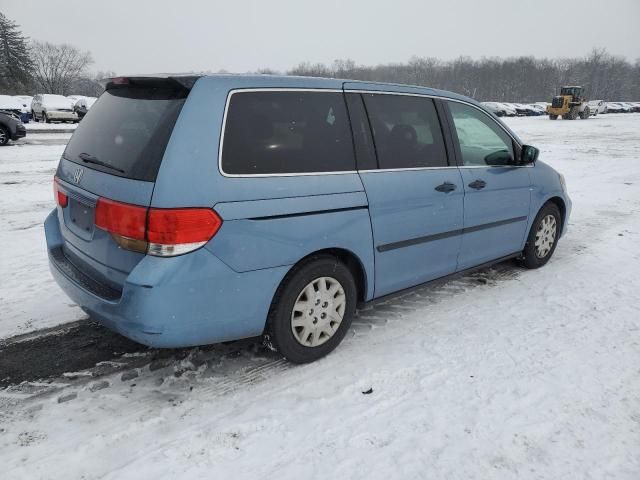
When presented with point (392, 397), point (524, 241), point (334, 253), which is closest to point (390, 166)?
point (334, 253)

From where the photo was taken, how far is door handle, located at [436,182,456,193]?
11.9 ft

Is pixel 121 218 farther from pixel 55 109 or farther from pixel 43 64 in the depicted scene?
pixel 43 64

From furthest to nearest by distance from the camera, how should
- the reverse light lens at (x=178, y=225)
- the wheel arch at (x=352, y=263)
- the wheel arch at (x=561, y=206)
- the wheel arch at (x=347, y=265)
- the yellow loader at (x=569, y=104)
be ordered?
the yellow loader at (x=569, y=104), the wheel arch at (x=561, y=206), the wheel arch at (x=352, y=263), the wheel arch at (x=347, y=265), the reverse light lens at (x=178, y=225)

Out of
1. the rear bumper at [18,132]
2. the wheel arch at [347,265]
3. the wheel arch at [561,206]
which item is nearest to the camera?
the wheel arch at [347,265]

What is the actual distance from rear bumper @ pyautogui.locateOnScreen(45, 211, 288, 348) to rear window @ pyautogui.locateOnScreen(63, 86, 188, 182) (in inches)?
20.4

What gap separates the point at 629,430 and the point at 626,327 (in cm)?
141

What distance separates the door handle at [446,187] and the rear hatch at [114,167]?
6.67 feet

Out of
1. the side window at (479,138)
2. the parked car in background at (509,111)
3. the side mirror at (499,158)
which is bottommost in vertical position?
the side mirror at (499,158)

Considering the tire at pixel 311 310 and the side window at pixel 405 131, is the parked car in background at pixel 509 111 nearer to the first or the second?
the side window at pixel 405 131

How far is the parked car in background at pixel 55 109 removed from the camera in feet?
91.4

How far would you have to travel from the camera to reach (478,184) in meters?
3.96

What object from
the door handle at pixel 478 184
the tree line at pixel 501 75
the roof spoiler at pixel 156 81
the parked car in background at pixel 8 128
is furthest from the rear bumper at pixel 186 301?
the tree line at pixel 501 75

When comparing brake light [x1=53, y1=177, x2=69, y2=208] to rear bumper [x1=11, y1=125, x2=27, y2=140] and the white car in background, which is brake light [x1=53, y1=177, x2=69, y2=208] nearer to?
rear bumper [x1=11, y1=125, x2=27, y2=140]

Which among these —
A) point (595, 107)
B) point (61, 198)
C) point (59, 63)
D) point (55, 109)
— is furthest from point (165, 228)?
point (59, 63)
